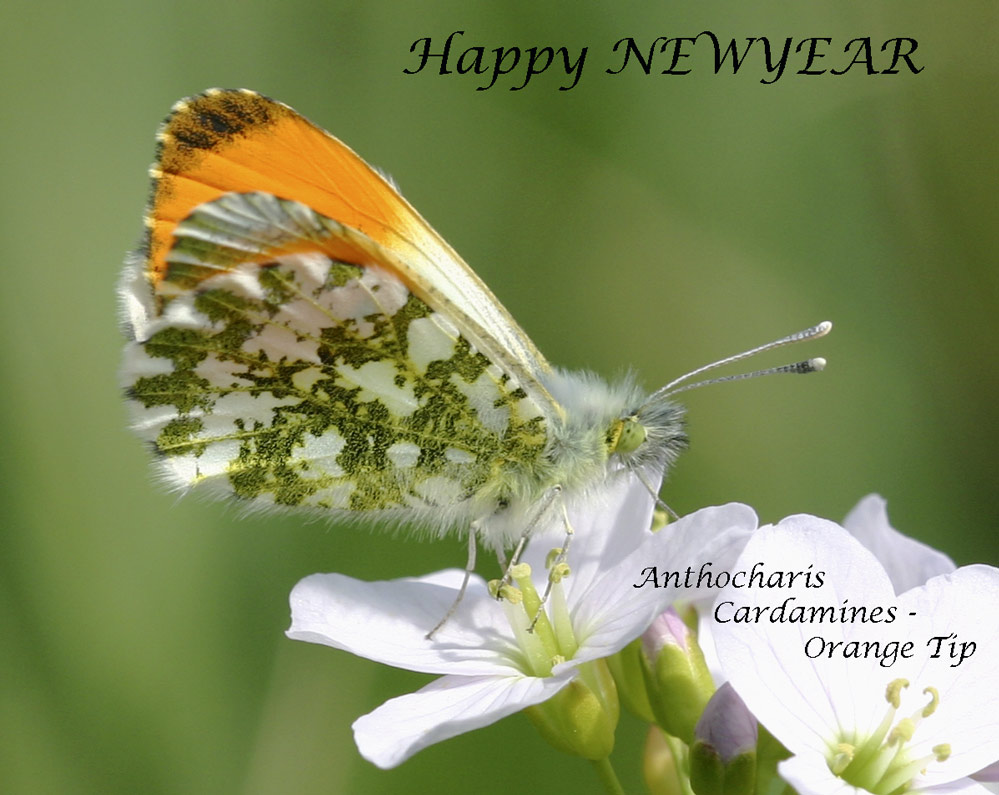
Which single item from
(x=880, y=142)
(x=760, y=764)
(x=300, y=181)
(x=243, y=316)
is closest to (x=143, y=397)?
(x=243, y=316)

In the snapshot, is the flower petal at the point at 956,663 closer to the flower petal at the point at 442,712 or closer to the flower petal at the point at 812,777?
the flower petal at the point at 812,777

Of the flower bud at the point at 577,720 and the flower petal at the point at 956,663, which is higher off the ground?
the flower petal at the point at 956,663

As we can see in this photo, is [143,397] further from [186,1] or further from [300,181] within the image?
[186,1]

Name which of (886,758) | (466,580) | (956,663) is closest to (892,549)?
(956,663)

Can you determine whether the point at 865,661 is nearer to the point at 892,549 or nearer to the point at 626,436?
the point at 892,549

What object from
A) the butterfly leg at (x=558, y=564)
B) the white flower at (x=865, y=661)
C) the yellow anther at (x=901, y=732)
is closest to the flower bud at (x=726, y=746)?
the white flower at (x=865, y=661)

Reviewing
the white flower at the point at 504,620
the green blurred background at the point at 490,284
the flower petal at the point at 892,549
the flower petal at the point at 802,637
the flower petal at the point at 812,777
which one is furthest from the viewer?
the green blurred background at the point at 490,284
